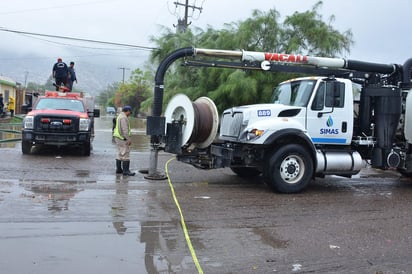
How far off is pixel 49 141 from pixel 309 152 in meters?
8.12

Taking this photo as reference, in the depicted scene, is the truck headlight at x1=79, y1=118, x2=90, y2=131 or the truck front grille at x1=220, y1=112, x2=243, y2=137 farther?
the truck headlight at x1=79, y1=118, x2=90, y2=131

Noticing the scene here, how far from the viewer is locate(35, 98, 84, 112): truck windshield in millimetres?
14959

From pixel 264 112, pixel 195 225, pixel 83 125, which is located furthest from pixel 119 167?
pixel 195 225

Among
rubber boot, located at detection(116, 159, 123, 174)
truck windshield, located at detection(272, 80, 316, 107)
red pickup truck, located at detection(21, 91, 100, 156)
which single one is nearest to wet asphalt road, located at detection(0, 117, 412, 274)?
rubber boot, located at detection(116, 159, 123, 174)

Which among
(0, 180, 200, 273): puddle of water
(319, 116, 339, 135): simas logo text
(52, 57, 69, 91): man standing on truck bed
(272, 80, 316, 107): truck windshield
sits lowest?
(0, 180, 200, 273): puddle of water

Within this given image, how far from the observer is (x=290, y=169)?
31.8ft

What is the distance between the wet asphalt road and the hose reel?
1.03 m

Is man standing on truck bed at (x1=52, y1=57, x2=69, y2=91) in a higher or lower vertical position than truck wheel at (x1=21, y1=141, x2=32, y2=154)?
higher

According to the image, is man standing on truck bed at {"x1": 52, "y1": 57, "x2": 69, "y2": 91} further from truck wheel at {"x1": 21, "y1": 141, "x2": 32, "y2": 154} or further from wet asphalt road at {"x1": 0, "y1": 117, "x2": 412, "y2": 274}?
wet asphalt road at {"x1": 0, "y1": 117, "x2": 412, "y2": 274}

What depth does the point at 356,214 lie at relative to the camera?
26.2ft

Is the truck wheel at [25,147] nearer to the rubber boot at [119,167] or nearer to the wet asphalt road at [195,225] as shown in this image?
the wet asphalt road at [195,225]

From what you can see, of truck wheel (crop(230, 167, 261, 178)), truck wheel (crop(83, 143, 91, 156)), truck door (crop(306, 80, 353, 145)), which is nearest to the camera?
truck door (crop(306, 80, 353, 145))

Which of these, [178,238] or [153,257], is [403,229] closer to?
[178,238]

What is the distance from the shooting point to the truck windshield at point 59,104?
589 inches
